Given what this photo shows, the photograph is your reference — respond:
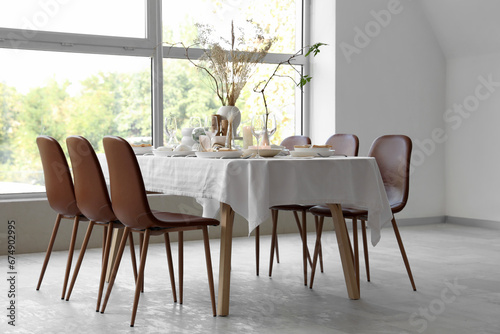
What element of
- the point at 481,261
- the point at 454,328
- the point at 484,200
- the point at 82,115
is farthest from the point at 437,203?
the point at 454,328

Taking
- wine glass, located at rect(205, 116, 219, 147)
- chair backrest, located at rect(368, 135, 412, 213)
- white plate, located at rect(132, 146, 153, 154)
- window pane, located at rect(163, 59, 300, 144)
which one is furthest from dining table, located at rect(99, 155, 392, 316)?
window pane, located at rect(163, 59, 300, 144)

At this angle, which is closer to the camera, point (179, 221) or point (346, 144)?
point (179, 221)

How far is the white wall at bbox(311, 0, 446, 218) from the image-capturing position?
6492 mm

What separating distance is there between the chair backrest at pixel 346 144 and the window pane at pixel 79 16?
2171mm

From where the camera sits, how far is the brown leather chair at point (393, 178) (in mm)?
3783

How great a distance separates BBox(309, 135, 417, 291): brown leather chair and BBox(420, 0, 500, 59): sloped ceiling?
2970mm

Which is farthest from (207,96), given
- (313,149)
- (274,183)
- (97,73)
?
(274,183)

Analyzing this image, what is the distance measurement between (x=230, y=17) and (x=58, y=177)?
3.05 metres

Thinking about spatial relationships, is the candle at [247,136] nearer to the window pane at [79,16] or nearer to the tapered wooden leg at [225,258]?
the tapered wooden leg at [225,258]

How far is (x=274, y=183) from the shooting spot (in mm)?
3117

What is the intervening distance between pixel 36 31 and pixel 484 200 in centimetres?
452

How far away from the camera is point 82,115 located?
18.2 feet

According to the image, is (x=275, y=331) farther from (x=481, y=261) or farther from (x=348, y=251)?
(x=481, y=261)

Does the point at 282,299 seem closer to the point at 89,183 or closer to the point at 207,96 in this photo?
the point at 89,183
